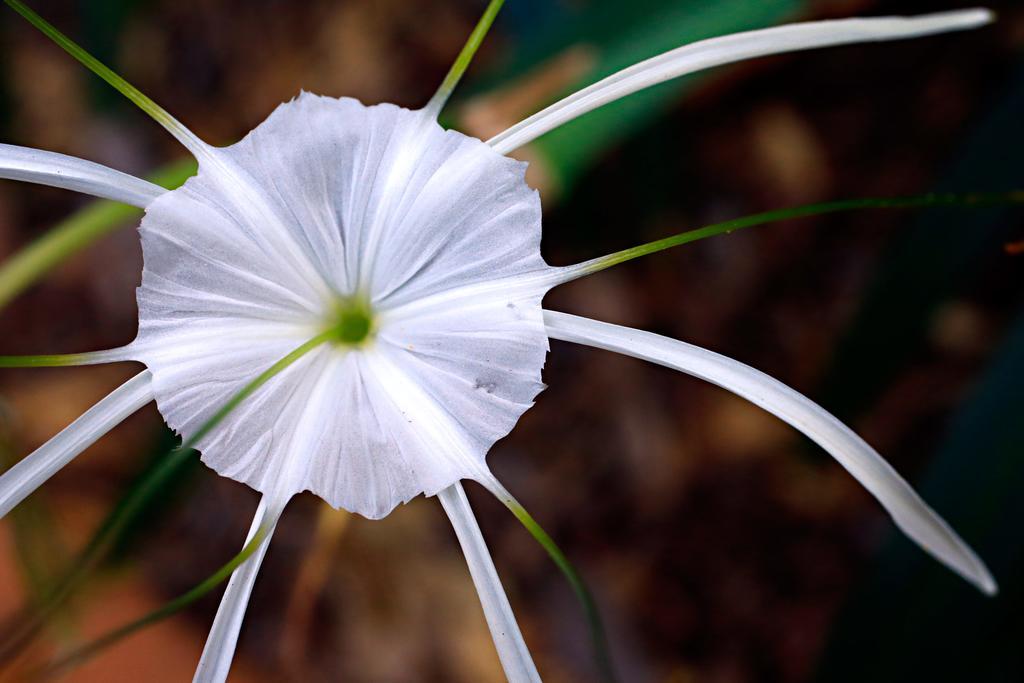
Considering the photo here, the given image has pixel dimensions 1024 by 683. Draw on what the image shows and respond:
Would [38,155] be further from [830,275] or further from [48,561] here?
[830,275]

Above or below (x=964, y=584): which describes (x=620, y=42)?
above

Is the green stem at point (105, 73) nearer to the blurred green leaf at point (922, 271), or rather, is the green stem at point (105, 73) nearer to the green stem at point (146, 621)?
the green stem at point (146, 621)

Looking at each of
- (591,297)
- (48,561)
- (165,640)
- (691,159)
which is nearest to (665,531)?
(591,297)

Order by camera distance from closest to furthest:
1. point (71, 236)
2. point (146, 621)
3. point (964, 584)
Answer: point (146, 621) < point (71, 236) < point (964, 584)

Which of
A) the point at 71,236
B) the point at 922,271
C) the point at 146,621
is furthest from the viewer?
the point at 922,271

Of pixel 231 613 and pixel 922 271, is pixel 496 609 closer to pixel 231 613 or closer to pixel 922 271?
pixel 231 613

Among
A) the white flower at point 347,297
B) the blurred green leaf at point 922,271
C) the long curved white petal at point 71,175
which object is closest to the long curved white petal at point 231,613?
the white flower at point 347,297

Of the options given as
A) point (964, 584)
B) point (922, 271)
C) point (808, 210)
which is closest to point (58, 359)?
point (808, 210)

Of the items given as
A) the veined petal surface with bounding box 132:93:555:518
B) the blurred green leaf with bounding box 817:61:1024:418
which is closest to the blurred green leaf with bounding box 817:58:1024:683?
the blurred green leaf with bounding box 817:61:1024:418
